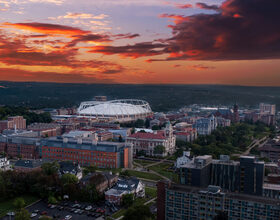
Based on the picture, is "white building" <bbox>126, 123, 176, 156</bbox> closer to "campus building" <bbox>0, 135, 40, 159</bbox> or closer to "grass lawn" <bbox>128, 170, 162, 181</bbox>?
"grass lawn" <bbox>128, 170, 162, 181</bbox>

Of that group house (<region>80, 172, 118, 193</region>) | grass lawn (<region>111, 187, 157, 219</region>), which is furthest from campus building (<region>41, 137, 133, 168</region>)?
grass lawn (<region>111, 187, 157, 219</region>)

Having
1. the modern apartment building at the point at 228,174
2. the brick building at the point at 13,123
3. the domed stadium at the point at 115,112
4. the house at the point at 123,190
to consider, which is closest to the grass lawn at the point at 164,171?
the house at the point at 123,190

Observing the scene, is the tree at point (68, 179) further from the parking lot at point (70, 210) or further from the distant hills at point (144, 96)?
the distant hills at point (144, 96)

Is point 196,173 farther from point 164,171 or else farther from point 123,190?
point 164,171

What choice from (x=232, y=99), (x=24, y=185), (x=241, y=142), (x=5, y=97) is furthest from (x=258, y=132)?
(x=5, y=97)

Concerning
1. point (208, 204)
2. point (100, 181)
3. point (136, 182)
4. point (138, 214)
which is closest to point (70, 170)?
point (100, 181)
